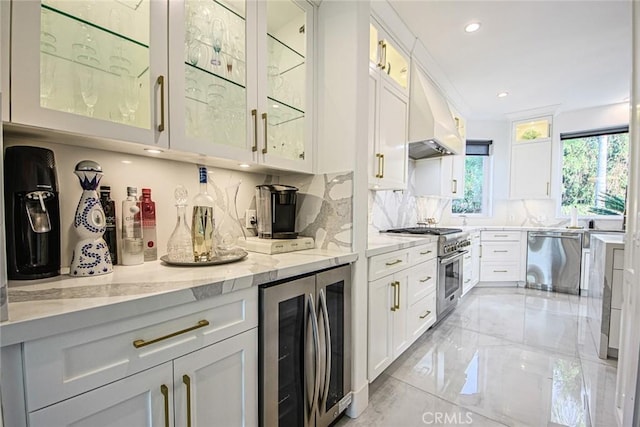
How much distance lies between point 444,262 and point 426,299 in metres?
0.50

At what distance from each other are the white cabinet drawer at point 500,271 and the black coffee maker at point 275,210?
13.1 feet

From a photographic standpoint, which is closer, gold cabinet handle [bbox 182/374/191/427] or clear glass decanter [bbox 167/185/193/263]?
gold cabinet handle [bbox 182/374/191/427]

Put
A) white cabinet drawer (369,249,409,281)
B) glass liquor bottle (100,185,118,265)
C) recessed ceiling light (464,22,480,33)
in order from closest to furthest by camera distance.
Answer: glass liquor bottle (100,185,118,265)
white cabinet drawer (369,249,409,281)
recessed ceiling light (464,22,480,33)

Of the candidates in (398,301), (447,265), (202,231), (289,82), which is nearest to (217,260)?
(202,231)

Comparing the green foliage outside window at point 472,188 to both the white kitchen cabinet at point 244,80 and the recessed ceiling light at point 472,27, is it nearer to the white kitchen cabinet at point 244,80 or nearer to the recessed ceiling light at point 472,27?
the recessed ceiling light at point 472,27

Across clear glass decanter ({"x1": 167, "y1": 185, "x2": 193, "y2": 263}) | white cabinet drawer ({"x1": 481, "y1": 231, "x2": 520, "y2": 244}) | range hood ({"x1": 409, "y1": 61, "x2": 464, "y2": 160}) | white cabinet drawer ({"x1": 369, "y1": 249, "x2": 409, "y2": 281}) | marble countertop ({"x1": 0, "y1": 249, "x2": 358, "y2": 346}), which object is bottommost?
white cabinet drawer ({"x1": 481, "y1": 231, "x2": 520, "y2": 244})

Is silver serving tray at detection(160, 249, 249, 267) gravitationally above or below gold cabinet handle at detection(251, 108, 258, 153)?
below

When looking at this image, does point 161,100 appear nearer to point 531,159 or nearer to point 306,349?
point 306,349

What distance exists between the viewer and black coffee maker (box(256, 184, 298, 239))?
64.9 inches

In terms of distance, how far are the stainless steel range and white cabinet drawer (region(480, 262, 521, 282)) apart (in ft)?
4.81

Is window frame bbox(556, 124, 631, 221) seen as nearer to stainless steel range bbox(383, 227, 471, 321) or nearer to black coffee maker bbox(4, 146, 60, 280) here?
stainless steel range bbox(383, 227, 471, 321)

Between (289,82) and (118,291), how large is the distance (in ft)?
4.63

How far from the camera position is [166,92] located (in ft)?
3.62

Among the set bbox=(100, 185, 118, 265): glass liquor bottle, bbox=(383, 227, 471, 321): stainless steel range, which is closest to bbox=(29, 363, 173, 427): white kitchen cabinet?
bbox=(100, 185, 118, 265): glass liquor bottle
